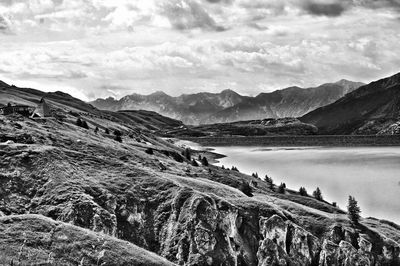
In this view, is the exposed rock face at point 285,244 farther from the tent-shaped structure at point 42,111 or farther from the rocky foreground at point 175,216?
the tent-shaped structure at point 42,111

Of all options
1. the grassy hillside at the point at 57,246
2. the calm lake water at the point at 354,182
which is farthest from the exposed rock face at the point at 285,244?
the calm lake water at the point at 354,182

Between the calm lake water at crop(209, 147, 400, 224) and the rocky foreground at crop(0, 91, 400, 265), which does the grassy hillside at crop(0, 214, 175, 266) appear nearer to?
the rocky foreground at crop(0, 91, 400, 265)

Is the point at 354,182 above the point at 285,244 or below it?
above

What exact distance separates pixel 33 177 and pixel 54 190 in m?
4.25

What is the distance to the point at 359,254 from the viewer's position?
60.9 metres

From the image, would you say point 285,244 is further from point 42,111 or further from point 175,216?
point 42,111

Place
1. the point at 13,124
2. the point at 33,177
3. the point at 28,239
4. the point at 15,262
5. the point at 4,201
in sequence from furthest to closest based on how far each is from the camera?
the point at 13,124
the point at 33,177
the point at 4,201
the point at 28,239
the point at 15,262

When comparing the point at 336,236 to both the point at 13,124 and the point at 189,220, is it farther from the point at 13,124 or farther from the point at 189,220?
the point at 13,124

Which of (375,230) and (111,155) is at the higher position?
(111,155)

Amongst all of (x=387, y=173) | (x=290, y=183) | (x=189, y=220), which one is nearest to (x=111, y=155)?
(x=189, y=220)

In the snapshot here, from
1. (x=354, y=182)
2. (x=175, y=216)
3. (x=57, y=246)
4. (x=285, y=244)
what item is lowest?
(x=285, y=244)

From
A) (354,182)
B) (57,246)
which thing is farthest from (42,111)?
(354,182)

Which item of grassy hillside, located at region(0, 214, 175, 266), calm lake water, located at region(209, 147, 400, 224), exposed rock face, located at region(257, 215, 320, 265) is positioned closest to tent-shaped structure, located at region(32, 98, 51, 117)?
exposed rock face, located at region(257, 215, 320, 265)

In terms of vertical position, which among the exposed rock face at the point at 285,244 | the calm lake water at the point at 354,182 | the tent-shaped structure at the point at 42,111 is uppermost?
the tent-shaped structure at the point at 42,111
